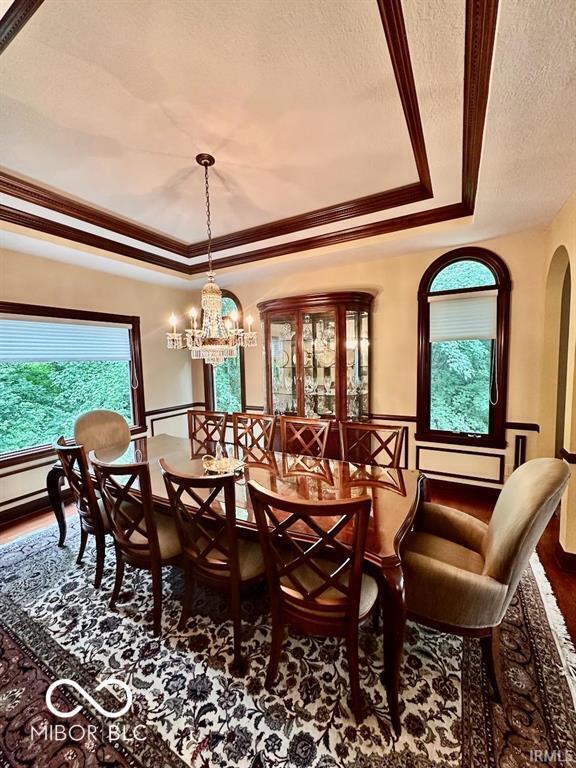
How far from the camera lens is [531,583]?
6.95ft

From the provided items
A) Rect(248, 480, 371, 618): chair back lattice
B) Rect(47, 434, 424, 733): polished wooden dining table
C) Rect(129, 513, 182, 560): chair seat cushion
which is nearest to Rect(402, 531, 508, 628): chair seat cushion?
Rect(47, 434, 424, 733): polished wooden dining table

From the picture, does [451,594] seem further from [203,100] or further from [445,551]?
[203,100]

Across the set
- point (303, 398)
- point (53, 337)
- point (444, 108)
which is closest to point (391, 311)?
point (303, 398)

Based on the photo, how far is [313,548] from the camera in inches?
51.2

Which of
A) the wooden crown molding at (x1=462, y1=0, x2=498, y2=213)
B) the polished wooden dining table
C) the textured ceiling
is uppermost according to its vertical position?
the textured ceiling

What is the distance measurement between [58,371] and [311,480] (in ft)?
9.97

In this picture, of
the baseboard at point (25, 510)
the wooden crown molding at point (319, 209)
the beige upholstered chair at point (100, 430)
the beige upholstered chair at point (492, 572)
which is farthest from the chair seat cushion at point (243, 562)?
the baseboard at point (25, 510)

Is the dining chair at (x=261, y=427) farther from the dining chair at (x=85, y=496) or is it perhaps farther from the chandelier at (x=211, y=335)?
the dining chair at (x=85, y=496)

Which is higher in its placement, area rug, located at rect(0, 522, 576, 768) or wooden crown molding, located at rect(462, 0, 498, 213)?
wooden crown molding, located at rect(462, 0, 498, 213)

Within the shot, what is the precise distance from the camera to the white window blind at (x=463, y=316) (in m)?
3.10

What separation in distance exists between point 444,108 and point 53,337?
12.3ft

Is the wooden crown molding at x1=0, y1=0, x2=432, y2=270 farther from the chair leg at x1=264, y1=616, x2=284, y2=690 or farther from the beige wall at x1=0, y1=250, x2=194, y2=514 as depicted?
the chair leg at x1=264, y1=616, x2=284, y2=690

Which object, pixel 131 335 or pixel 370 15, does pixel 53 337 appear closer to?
pixel 131 335

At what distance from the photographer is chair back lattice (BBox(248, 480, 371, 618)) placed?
45.5 inches
